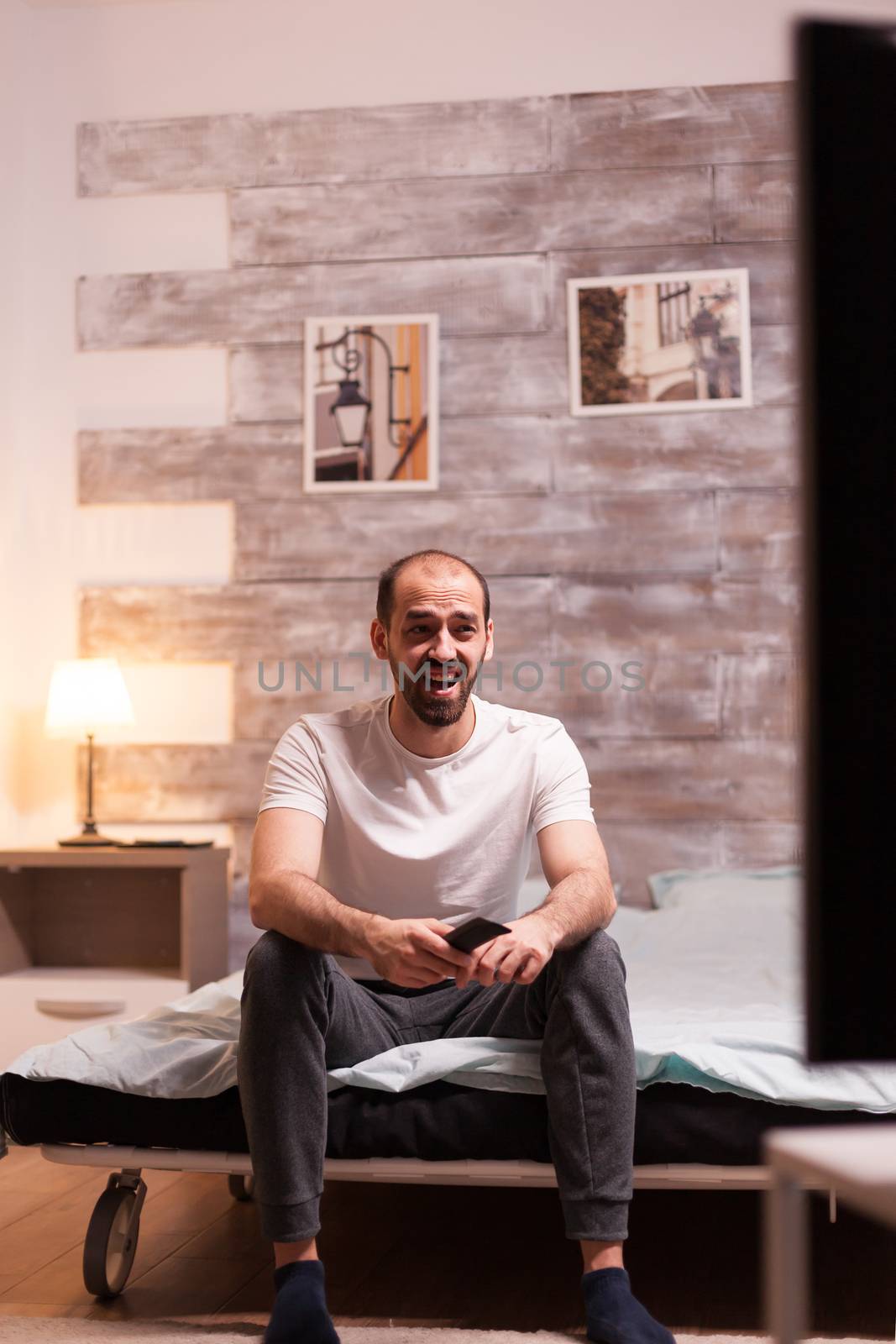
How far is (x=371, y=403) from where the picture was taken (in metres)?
3.45

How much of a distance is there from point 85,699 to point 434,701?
168 cm

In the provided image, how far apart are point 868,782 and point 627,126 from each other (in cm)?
333

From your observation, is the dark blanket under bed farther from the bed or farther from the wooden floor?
the wooden floor

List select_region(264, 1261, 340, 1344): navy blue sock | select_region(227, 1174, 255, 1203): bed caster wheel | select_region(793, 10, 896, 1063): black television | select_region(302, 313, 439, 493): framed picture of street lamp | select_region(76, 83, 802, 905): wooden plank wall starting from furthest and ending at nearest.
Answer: select_region(302, 313, 439, 493): framed picture of street lamp
select_region(76, 83, 802, 905): wooden plank wall
select_region(227, 1174, 255, 1203): bed caster wheel
select_region(264, 1261, 340, 1344): navy blue sock
select_region(793, 10, 896, 1063): black television

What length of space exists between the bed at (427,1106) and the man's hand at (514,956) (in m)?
0.17

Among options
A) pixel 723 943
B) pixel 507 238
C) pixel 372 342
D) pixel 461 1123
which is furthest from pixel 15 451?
pixel 461 1123

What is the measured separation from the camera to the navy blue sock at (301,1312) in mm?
1405

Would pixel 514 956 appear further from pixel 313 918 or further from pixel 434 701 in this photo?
pixel 434 701

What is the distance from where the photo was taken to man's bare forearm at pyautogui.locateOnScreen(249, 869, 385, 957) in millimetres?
1521

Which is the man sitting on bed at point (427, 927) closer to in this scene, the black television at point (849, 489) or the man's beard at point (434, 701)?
the man's beard at point (434, 701)

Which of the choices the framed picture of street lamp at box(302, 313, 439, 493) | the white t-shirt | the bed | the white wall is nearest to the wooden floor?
the bed

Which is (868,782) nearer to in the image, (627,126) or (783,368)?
(783,368)

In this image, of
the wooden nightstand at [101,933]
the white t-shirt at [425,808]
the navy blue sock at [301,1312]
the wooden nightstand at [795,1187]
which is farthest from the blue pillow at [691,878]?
the wooden nightstand at [795,1187]

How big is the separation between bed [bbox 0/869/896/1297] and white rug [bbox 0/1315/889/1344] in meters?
0.11
